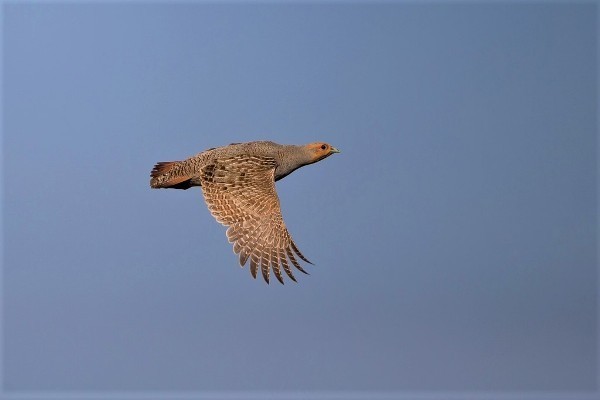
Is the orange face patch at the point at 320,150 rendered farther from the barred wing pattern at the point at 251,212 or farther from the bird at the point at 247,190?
the barred wing pattern at the point at 251,212

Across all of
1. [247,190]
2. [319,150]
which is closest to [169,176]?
[247,190]

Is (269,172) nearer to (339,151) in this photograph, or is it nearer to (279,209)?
(279,209)

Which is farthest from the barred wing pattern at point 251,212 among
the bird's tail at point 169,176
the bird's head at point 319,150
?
the bird's head at point 319,150

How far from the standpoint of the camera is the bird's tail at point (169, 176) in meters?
25.8

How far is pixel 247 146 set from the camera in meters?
26.4

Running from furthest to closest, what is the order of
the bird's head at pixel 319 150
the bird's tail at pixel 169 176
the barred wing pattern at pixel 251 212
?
the bird's head at pixel 319 150
the bird's tail at pixel 169 176
the barred wing pattern at pixel 251 212

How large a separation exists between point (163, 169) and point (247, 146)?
198cm

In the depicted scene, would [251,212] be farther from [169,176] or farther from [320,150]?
[320,150]

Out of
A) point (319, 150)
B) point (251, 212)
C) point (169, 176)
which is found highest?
point (319, 150)

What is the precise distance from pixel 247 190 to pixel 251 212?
0.55m

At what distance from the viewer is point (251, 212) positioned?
2447 cm

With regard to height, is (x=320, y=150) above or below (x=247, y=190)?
above

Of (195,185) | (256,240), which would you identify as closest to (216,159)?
(195,185)

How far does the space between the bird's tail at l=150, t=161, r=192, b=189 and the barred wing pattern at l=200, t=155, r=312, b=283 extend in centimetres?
76
